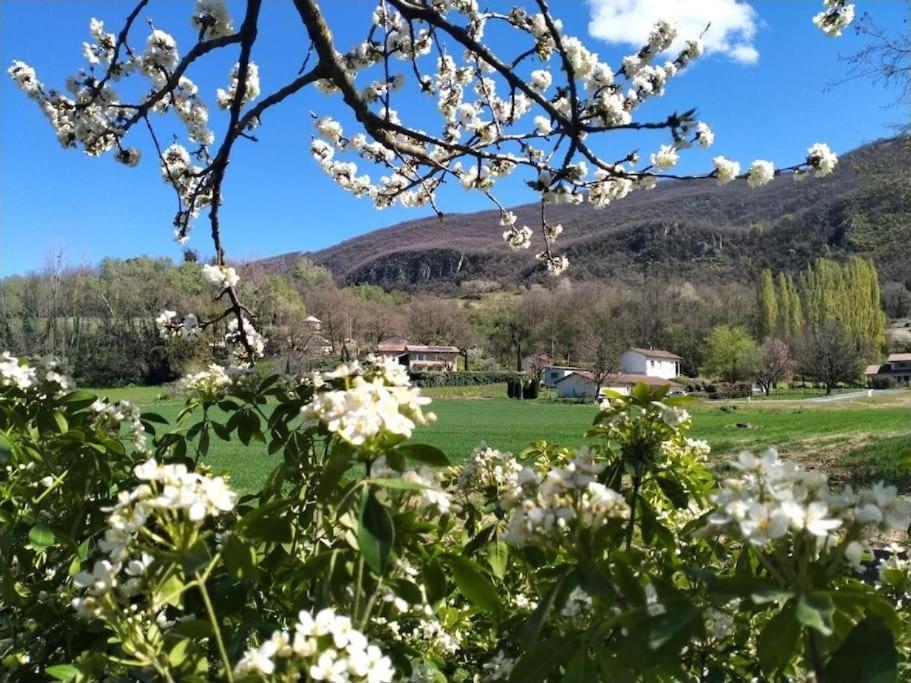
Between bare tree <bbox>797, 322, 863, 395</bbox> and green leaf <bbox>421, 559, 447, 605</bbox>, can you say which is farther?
bare tree <bbox>797, 322, 863, 395</bbox>

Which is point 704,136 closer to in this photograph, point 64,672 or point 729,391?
point 64,672

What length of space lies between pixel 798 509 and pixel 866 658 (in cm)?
19

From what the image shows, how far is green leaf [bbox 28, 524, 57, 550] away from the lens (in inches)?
59.6

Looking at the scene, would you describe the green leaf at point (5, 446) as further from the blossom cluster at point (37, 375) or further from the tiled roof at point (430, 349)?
the tiled roof at point (430, 349)

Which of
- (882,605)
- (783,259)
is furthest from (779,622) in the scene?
(783,259)

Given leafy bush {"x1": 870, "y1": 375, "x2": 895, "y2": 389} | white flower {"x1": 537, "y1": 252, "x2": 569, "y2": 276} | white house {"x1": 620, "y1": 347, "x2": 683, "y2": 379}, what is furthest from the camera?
white house {"x1": 620, "y1": 347, "x2": 683, "y2": 379}

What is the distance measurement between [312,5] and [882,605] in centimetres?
333

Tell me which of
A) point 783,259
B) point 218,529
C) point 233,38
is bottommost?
point 218,529

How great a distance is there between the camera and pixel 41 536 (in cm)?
153

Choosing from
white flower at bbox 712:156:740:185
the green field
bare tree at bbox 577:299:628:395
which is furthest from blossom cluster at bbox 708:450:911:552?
bare tree at bbox 577:299:628:395

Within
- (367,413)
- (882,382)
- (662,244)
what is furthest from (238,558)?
(662,244)

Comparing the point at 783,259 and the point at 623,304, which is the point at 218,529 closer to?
the point at 623,304

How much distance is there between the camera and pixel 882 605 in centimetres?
88

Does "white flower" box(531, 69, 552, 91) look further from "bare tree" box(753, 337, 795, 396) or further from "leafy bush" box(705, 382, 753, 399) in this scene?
"bare tree" box(753, 337, 795, 396)
